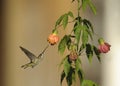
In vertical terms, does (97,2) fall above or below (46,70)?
above

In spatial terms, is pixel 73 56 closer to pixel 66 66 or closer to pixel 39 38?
pixel 66 66

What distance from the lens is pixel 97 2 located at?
1659 millimetres

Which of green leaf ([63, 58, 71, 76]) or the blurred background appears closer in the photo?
green leaf ([63, 58, 71, 76])

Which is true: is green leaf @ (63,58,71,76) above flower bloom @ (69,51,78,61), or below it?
below

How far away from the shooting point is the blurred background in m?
1.64

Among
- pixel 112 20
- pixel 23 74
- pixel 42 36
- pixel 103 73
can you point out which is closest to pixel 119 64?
pixel 103 73

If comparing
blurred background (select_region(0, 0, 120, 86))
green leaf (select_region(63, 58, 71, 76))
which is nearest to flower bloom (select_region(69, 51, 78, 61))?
green leaf (select_region(63, 58, 71, 76))

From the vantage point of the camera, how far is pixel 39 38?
5.71 ft

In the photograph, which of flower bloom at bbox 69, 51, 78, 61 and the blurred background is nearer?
flower bloom at bbox 69, 51, 78, 61

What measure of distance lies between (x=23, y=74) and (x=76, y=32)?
741 millimetres

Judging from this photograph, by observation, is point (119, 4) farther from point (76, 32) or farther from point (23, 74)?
point (23, 74)

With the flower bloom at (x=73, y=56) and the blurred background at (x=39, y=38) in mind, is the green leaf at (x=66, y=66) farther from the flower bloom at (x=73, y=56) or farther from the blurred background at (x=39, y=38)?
the blurred background at (x=39, y=38)

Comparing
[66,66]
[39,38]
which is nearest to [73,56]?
[66,66]

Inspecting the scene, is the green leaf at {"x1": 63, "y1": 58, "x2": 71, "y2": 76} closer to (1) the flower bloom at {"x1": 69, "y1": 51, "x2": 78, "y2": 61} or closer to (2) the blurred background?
(1) the flower bloom at {"x1": 69, "y1": 51, "x2": 78, "y2": 61}
